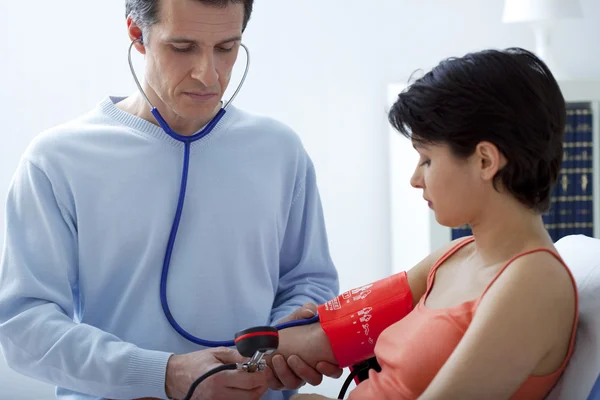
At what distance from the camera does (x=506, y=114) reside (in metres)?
1.32

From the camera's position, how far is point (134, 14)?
1.67 meters

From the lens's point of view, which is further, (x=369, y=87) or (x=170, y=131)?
(x=369, y=87)

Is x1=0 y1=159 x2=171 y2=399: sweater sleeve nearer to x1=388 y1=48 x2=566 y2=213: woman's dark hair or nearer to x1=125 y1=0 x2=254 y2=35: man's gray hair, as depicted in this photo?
x1=125 y1=0 x2=254 y2=35: man's gray hair

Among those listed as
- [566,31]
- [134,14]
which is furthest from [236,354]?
[566,31]

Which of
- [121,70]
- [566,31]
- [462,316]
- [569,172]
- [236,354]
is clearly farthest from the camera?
[566,31]

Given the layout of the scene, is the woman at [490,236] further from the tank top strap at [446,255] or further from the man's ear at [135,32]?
the man's ear at [135,32]

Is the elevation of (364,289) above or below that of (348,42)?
below

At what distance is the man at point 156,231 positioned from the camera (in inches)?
61.4

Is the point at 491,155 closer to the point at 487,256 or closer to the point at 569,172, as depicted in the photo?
the point at 487,256

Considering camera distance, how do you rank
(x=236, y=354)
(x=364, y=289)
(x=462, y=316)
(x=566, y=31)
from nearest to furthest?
1. (x=462, y=316)
2. (x=236, y=354)
3. (x=364, y=289)
4. (x=566, y=31)

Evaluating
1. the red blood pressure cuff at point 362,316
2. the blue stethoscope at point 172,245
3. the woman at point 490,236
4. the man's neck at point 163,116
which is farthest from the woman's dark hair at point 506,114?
the man's neck at point 163,116

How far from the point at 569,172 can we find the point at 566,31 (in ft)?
2.60

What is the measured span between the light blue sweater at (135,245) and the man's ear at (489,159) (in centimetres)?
55

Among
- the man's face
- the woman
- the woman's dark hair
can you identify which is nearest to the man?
the man's face
